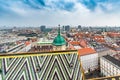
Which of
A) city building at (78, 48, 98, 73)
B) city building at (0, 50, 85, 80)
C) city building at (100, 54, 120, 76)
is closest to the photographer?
city building at (0, 50, 85, 80)

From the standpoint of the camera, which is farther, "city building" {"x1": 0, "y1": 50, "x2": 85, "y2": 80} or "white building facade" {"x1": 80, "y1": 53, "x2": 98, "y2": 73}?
"white building facade" {"x1": 80, "y1": 53, "x2": 98, "y2": 73}

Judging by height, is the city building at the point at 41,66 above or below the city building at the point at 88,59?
above

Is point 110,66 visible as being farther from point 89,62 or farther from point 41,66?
point 41,66

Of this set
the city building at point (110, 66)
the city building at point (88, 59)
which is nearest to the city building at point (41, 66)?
the city building at point (110, 66)

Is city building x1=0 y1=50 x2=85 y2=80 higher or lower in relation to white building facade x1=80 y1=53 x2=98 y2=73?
higher

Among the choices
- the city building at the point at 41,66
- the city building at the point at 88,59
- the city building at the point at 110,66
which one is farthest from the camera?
the city building at the point at 88,59

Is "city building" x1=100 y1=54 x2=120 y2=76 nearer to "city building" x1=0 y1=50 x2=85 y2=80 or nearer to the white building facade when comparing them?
the white building facade

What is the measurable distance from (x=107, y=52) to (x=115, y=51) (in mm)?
4878

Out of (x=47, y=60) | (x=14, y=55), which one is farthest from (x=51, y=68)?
(x=14, y=55)

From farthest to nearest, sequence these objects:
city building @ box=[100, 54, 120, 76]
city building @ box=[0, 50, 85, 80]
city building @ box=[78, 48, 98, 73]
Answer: city building @ box=[78, 48, 98, 73] < city building @ box=[100, 54, 120, 76] < city building @ box=[0, 50, 85, 80]

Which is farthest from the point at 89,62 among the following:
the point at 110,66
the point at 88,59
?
the point at 110,66

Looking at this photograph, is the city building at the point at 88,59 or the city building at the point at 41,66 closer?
the city building at the point at 41,66

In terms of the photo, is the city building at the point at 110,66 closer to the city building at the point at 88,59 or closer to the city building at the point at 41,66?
the city building at the point at 88,59

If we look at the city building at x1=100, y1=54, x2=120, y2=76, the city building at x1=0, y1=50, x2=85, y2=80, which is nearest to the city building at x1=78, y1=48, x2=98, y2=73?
the city building at x1=100, y1=54, x2=120, y2=76
